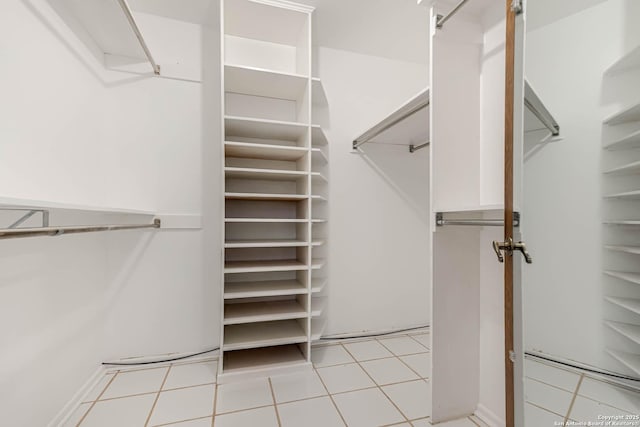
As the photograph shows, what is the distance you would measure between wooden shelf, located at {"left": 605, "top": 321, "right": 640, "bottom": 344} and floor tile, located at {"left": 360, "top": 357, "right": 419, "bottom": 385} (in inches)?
44.6

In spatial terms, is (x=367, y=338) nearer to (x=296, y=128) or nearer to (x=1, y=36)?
(x=296, y=128)

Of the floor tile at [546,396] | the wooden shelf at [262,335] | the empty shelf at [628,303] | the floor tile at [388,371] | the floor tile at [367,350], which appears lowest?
the floor tile at [367,350]

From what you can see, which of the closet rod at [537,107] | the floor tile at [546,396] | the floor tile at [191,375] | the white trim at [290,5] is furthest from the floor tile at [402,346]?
the white trim at [290,5]

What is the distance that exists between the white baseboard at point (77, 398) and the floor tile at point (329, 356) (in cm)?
125

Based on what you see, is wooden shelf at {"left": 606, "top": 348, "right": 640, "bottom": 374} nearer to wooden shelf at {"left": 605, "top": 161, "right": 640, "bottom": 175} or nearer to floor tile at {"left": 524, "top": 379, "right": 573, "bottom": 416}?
floor tile at {"left": 524, "top": 379, "right": 573, "bottom": 416}

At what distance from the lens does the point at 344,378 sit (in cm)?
158

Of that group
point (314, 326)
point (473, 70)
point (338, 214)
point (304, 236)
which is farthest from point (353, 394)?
point (473, 70)

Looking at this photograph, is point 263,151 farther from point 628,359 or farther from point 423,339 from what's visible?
point 423,339

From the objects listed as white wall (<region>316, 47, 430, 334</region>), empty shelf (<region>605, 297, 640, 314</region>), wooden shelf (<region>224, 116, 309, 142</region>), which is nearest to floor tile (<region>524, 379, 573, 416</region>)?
empty shelf (<region>605, 297, 640, 314</region>)

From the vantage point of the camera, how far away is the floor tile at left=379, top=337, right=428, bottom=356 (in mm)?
1908

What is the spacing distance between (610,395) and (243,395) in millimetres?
1482

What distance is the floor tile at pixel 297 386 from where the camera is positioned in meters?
1.42

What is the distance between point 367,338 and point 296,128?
168cm

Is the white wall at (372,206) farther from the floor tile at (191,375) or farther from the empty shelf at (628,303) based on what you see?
the empty shelf at (628,303)
